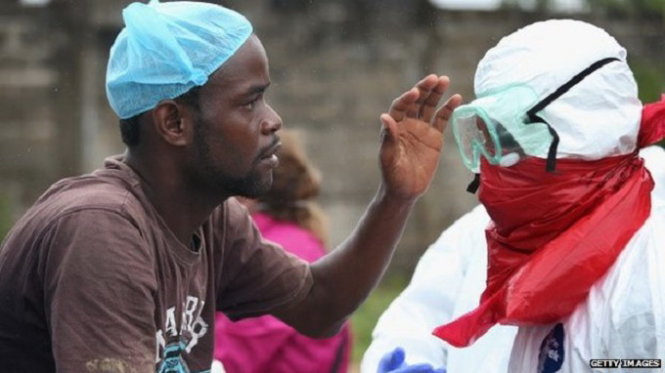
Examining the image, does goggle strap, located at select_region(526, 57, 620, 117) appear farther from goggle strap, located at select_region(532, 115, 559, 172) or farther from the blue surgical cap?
the blue surgical cap

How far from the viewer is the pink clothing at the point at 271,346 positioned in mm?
5309

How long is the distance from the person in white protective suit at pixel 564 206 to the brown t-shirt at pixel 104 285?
644 mm

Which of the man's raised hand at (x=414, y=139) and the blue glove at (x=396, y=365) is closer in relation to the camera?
the man's raised hand at (x=414, y=139)

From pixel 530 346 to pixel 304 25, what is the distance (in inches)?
342

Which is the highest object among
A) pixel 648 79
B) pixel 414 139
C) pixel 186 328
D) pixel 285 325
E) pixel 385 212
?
pixel 414 139

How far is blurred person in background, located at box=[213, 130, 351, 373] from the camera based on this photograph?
5309 millimetres

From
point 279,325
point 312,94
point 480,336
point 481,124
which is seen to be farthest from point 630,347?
point 312,94

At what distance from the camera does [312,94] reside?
38.8ft

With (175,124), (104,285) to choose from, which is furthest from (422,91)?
(104,285)

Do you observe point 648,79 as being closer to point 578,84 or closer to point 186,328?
A: point 578,84

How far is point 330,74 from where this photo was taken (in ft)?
39.3

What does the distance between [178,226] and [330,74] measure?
8.60m

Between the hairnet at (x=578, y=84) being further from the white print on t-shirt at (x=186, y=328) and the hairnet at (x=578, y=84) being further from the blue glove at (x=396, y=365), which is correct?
the white print on t-shirt at (x=186, y=328)

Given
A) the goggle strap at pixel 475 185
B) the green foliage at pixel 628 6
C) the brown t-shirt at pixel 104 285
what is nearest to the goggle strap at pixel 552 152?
the goggle strap at pixel 475 185
